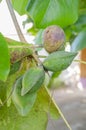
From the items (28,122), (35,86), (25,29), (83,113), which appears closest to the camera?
(35,86)

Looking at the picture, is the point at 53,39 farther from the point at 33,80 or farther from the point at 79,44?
the point at 79,44

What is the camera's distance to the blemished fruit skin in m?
0.40

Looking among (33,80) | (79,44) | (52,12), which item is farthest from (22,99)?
(79,44)

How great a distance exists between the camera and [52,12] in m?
0.53

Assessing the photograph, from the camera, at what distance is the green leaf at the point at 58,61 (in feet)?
1.28

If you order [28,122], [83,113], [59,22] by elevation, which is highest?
[59,22]

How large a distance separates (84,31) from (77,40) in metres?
0.04

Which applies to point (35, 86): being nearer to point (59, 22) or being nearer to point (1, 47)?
point (1, 47)

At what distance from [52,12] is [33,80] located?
17 centimetres

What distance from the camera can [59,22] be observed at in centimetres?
53

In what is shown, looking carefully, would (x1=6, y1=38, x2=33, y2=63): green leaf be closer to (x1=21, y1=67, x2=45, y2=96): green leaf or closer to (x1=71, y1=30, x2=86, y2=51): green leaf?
(x1=21, y1=67, x2=45, y2=96): green leaf

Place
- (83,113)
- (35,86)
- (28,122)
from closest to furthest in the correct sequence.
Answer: (35,86)
(28,122)
(83,113)

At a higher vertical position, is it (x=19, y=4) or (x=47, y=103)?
(x=19, y=4)

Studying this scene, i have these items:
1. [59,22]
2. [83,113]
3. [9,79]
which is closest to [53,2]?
[59,22]
